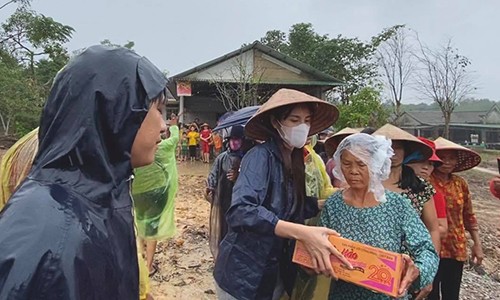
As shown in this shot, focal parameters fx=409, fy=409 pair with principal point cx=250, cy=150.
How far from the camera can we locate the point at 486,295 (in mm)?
3846

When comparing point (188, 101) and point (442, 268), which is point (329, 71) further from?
point (442, 268)

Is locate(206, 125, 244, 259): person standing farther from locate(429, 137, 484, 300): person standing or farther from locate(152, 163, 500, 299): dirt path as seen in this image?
locate(429, 137, 484, 300): person standing

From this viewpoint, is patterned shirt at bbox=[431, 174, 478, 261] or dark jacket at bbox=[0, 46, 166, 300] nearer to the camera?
dark jacket at bbox=[0, 46, 166, 300]

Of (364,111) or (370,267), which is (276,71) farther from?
(370,267)

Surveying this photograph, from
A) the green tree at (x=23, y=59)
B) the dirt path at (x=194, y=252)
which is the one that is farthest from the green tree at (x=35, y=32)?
the dirt path at (x=194, y=252)

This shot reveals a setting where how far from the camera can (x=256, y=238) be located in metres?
1.80

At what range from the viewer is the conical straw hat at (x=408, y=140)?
240cm

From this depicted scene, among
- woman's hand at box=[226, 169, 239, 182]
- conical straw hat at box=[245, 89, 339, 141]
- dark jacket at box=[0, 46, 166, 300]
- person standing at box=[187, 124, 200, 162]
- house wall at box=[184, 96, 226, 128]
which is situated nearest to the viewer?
dark jacket at box=[0, 46, 166, 300]

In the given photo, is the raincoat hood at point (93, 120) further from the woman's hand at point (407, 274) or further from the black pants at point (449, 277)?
the black pants at point (449, 277)

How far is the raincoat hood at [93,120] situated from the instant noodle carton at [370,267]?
2.99 ft

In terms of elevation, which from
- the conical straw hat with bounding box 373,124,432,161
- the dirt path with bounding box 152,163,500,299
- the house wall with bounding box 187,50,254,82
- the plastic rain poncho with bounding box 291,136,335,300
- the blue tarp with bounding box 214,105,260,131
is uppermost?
the house wall with bounding box 187,50,254,82

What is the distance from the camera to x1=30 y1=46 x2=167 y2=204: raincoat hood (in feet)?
3.13

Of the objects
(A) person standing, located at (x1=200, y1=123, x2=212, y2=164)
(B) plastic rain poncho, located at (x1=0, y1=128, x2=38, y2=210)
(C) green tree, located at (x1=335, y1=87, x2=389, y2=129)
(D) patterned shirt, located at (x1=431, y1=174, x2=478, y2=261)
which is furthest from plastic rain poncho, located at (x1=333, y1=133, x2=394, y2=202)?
(C) green tree, located at (x1=335, y1=87, x2=389, y2=129)

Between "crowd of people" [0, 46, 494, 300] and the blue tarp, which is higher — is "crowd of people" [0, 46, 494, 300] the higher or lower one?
the lower one
